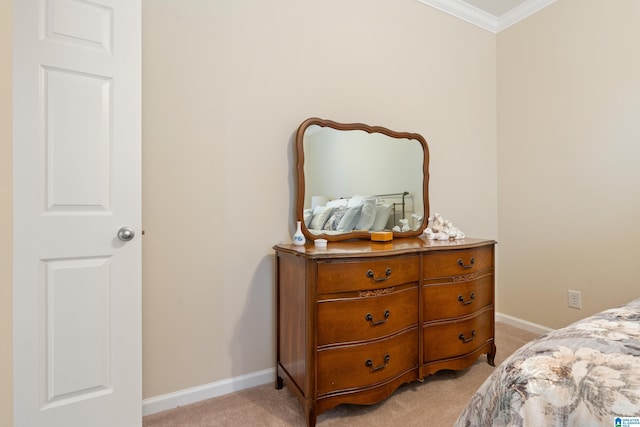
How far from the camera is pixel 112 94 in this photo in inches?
55.4

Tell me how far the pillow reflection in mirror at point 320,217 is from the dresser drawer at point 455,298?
0.72 m

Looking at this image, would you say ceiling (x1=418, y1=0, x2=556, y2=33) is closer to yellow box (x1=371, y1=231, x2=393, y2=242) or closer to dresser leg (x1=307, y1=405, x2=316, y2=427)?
yellow box (x1=371, y1=231, x2=393, y2=242)

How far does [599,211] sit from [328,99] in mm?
2101

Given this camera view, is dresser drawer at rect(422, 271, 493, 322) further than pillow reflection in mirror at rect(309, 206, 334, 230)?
No

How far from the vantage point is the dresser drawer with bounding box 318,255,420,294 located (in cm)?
150

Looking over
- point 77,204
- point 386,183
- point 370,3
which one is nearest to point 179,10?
point 77,204

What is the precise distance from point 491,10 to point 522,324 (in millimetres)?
2764

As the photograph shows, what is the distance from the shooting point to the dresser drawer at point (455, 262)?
1812mm

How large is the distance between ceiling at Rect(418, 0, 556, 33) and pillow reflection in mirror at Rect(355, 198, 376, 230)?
174 cm

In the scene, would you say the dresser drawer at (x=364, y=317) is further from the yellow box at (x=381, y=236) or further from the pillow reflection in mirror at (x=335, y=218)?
the pillow reflection in mirror at (x=335, y=218)

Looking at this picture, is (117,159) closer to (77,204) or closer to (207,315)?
(77,204)

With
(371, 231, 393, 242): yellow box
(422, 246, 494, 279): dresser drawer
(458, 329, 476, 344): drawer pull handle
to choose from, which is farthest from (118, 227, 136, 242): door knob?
(458, 329, 476, 344): drawer pull handle

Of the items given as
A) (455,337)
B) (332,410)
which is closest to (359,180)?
(455,337)

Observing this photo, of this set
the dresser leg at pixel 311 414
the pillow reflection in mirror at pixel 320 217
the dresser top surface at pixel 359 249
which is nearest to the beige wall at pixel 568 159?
the dresser top surface at pixel 359 249
